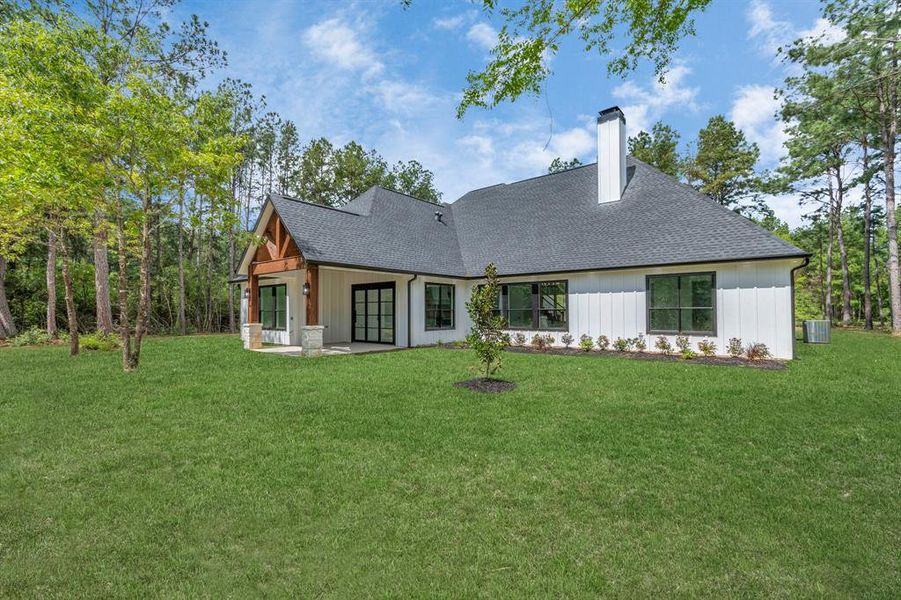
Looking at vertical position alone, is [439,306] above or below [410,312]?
above

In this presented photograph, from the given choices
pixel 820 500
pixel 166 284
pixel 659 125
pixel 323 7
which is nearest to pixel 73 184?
pixel 323 7

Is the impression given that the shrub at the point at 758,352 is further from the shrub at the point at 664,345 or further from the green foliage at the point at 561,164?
the green foliage at the point at 561,164

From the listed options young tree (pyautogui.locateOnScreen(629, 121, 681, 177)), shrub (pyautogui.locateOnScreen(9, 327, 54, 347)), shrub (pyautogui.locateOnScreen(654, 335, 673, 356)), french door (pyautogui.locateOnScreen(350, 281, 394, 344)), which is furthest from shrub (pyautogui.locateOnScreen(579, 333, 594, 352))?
young tree (pyautogui.locateOnScreen(629, 121, 681, 177))

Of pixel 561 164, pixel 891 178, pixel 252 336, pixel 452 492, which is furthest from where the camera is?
pixel 561 164

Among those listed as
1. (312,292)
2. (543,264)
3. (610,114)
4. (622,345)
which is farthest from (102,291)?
(610,114)

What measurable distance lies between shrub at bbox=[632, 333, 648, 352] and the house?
19cm

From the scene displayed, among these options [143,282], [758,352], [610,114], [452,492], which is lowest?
[452,492]

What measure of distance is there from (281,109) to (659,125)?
82.3 ft

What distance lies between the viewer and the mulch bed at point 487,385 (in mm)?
7293

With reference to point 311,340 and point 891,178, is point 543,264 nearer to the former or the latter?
point 311,340

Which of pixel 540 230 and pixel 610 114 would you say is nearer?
pixel 610 114

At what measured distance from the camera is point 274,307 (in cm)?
1656

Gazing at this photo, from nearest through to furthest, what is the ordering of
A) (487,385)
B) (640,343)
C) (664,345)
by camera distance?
1. (487,385)
2. (664,345)
3. (640,343)

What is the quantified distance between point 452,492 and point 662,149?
3092 cm
